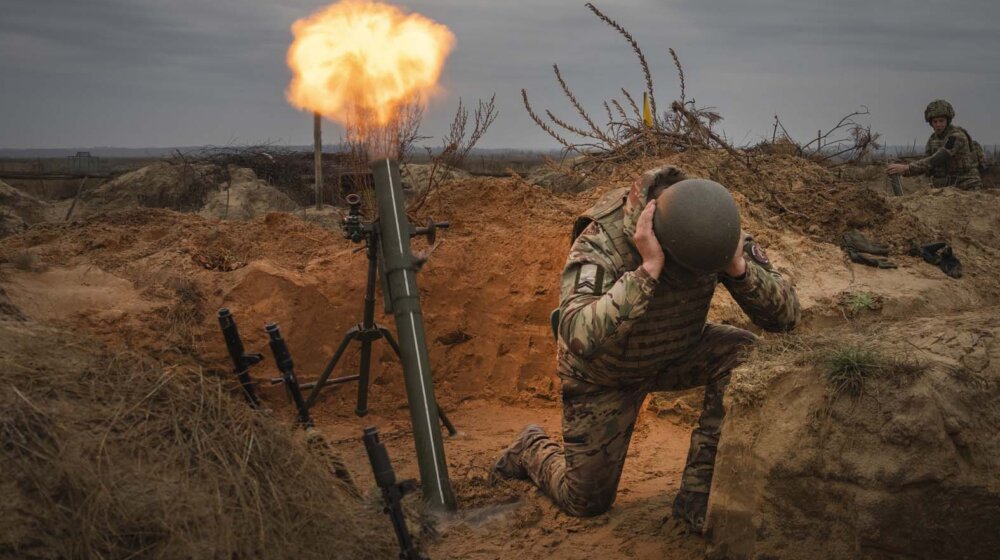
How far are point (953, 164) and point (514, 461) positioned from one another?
9000 mm

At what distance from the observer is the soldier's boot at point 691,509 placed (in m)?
4.26

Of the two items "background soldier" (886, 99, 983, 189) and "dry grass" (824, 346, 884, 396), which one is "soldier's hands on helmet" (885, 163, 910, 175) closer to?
"background soldier" (886, 99, 983, 189)

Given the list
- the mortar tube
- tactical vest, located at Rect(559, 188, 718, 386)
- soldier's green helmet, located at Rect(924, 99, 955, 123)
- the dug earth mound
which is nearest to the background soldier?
soldier's green helmet, located at Rect(924, 99, 955, 123)

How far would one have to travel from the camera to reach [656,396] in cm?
649

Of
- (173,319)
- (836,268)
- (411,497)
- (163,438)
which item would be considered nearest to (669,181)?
(411,497)

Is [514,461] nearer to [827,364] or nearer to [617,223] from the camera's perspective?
[617,223]

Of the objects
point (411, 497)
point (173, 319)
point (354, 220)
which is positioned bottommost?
point (411, 497)

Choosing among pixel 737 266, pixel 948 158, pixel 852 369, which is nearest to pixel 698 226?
pixel 737 266

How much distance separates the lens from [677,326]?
445 cm

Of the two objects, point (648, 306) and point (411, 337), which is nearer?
point (648, 306)

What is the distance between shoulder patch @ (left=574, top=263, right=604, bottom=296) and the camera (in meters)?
4.23

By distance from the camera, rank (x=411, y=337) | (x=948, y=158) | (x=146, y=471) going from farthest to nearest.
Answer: (x=948, y=158) → (x=411, y=337) → (x=146, y=471)

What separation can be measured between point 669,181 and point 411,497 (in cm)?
200

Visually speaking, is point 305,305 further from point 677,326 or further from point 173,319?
point 677,326
